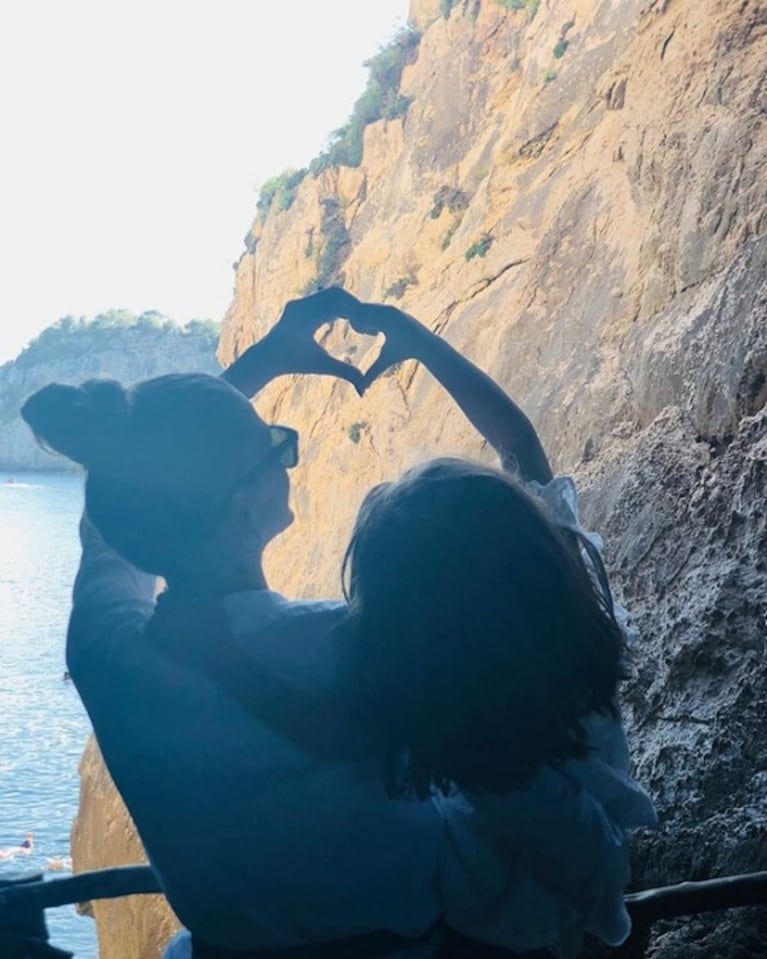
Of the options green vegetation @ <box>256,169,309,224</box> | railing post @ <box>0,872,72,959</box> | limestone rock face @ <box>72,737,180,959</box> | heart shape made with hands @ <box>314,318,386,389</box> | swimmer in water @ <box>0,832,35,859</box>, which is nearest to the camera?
railing post @ <box>0,872,72,959</box>

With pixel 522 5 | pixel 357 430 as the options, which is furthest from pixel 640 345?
pixel 522 5

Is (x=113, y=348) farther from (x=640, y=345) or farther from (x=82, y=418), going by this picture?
(x=82, y=418)

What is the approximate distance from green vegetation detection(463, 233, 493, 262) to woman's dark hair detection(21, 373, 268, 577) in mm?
6375

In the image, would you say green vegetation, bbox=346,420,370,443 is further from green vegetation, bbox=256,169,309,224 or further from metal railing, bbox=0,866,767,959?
metal railing, bbox=0,866,767,959

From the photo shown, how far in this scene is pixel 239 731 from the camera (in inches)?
40.0

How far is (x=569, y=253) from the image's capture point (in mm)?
5039

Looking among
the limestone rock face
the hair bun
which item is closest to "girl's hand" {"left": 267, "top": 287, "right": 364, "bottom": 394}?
the hair bun

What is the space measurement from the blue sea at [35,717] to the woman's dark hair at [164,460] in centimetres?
1510

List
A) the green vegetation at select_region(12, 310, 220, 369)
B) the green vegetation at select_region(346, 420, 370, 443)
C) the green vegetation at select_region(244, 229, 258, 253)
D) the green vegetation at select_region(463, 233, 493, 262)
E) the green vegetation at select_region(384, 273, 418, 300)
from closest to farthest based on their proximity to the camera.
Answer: the green vegetation at select_region(463, 233, 493, 262) → the green vegetation at select_region(346, 420, 370, 443) → the green vegetation at select_region(384, 273, 418, 300) → the green vegetation at select_region(244, 229, 258, 253) → the green vegetation at select_region(12, 310, 220, 369)

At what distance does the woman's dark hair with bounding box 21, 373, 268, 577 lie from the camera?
1076mm

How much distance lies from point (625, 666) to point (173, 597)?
43cm

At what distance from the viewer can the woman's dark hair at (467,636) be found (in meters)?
0.96

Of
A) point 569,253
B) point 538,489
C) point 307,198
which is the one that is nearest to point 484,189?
point 569,253

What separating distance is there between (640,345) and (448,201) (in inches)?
253
